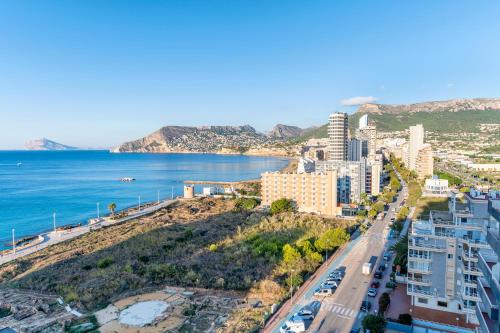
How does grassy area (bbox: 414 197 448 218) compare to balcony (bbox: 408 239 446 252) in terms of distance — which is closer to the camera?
balcony (bbox: 408 239 446 252)

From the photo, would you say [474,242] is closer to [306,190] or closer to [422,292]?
[422,292]

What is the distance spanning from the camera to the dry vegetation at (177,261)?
24.5 m

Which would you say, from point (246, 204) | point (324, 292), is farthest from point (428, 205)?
point (324, 292)

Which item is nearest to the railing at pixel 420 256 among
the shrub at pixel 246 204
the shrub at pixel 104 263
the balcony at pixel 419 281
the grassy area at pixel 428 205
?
the balcony at pixel 419 281

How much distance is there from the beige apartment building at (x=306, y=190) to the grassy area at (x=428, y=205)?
12319 millimetres

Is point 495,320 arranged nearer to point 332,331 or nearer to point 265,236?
point 332,331

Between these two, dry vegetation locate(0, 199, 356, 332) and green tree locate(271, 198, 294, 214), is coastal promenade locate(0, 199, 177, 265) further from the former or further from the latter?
green tree locate(271, 198, 294, 214)

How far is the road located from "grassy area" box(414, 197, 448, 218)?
11.3 metres

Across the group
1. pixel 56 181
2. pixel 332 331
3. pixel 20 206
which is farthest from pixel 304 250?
pixel 56 181

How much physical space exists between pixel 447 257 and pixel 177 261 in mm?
22067

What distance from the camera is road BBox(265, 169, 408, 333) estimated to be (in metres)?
19.9

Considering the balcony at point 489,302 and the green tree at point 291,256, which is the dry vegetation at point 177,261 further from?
the balcony at point 489,302

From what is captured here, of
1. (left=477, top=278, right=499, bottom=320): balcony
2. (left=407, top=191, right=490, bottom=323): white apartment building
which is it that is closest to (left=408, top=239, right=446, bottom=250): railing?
(left=407, top=191, right=490, bottom=323): white apartment building

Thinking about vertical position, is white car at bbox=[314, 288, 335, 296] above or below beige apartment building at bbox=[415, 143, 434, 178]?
below
